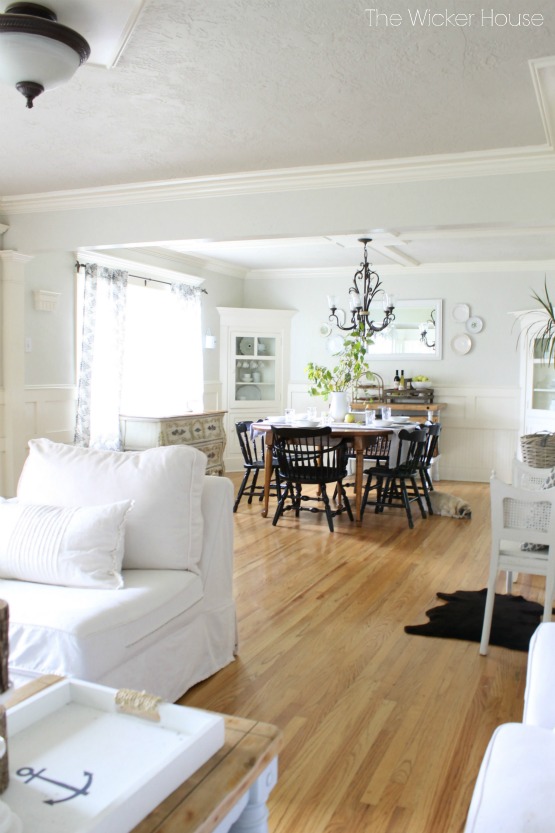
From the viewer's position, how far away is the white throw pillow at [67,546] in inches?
99.7

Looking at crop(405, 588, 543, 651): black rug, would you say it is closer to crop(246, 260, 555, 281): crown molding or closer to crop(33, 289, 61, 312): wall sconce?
crop(33, 289, 61, 312): wall sconce

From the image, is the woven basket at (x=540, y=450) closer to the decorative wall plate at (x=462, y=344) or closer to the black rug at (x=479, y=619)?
the black rug at (x=479, y=619)

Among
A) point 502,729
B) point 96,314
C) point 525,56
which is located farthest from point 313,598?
point 96,314

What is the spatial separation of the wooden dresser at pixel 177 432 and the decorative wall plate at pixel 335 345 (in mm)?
2064

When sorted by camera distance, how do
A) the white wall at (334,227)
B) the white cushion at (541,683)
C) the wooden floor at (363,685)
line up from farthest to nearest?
the white wall at (334,227) < the wooden floor at (363,685) < the white cushion at (541,683)

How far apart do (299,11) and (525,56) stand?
0.94 meters

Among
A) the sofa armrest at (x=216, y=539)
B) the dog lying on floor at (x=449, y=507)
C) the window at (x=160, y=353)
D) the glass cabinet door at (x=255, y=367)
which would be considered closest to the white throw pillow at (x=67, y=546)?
the sofa armrest at (x=216, y=539)

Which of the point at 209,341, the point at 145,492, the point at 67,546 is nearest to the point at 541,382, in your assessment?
the point at 209,341

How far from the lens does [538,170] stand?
3.82 m

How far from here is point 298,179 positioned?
432 cm

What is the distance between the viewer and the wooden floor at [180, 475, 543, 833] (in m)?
2.12

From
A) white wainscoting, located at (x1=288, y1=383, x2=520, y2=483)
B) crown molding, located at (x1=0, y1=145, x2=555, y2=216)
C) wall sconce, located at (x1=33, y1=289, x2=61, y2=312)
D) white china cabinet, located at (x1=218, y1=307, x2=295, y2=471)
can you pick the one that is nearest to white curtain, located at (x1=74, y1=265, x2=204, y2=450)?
wall sconce, located at (x1=33, y1=289, x2=61, y2=312)

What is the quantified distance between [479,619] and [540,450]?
237cm

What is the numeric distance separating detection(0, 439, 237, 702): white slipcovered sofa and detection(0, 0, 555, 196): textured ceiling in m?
1.59
